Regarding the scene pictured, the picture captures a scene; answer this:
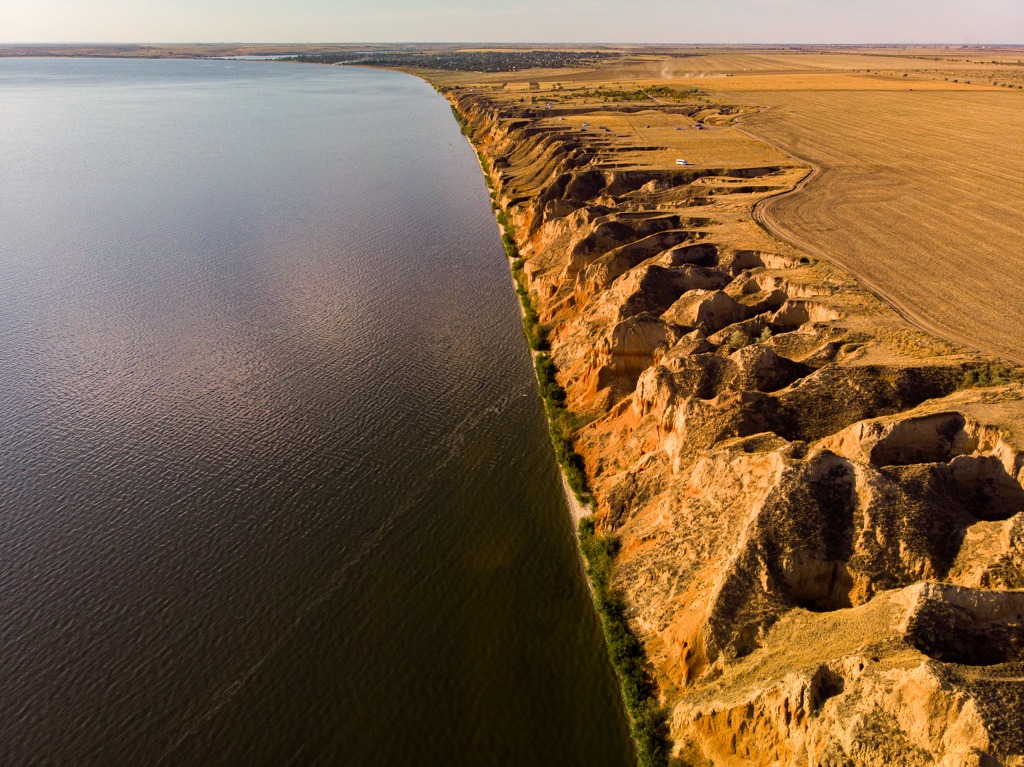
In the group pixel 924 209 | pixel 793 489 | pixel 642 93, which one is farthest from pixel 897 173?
pixel 642 93

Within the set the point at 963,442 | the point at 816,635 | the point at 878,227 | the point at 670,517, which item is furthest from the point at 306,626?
the point at 878,227

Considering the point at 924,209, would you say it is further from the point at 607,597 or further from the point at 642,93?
the point at 642,93

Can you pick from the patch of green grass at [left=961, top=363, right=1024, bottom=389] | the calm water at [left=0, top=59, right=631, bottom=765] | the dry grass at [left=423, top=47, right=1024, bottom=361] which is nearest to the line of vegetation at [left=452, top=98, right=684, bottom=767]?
the calm water at [left=0, top=59, right=631, bottom=765]

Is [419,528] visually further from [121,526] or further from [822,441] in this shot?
[822,441]

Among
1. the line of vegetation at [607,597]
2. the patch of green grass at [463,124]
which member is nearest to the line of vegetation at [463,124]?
the patch of green grass at [463,124]

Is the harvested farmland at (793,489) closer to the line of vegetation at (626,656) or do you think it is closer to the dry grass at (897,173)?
the line of vegetation at (626,656)

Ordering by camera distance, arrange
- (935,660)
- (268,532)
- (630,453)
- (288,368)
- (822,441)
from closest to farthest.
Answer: (935,660)
(822,441)
(268,532)
(630,453)
(288,368)
